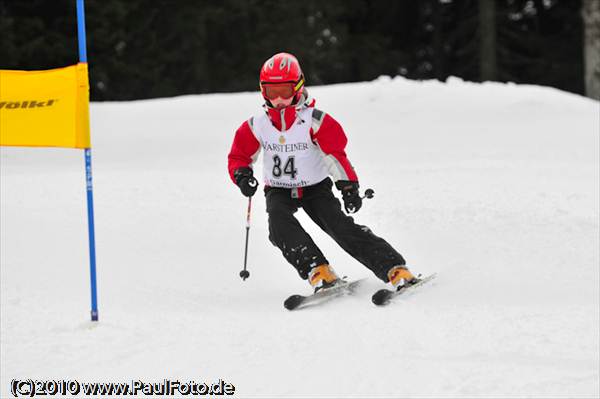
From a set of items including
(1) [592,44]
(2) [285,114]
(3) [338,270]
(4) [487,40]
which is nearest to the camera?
(2) [285,114]

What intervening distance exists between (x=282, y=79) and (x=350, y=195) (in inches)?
39.3

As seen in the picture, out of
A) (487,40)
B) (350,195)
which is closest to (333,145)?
(350,195)

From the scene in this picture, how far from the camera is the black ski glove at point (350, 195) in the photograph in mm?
5867

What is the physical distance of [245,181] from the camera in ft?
20.0

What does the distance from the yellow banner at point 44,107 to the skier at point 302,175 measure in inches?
51.1

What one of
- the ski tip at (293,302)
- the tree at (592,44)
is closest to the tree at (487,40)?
the tree at (592,44)

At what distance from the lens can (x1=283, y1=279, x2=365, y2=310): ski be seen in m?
5.68

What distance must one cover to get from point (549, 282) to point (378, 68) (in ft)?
84.3

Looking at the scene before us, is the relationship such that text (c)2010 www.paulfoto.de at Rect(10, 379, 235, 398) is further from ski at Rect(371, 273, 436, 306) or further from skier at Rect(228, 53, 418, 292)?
skier at Rect(228, 53, 418, 292)

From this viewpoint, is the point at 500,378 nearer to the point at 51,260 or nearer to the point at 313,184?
the point at 313,184

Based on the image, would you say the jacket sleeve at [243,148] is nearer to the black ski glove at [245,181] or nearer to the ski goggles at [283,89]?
the black ski glove at [245,181]

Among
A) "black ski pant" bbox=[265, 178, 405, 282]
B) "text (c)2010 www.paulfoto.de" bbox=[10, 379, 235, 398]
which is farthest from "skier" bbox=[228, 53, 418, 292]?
"text (c)2010 www.paulfoto.de" bbox=[10, 379, 235, 398]

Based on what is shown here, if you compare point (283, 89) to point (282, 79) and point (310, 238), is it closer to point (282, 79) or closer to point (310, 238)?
point (282, 79)

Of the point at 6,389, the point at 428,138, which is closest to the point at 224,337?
the point at 6,389
